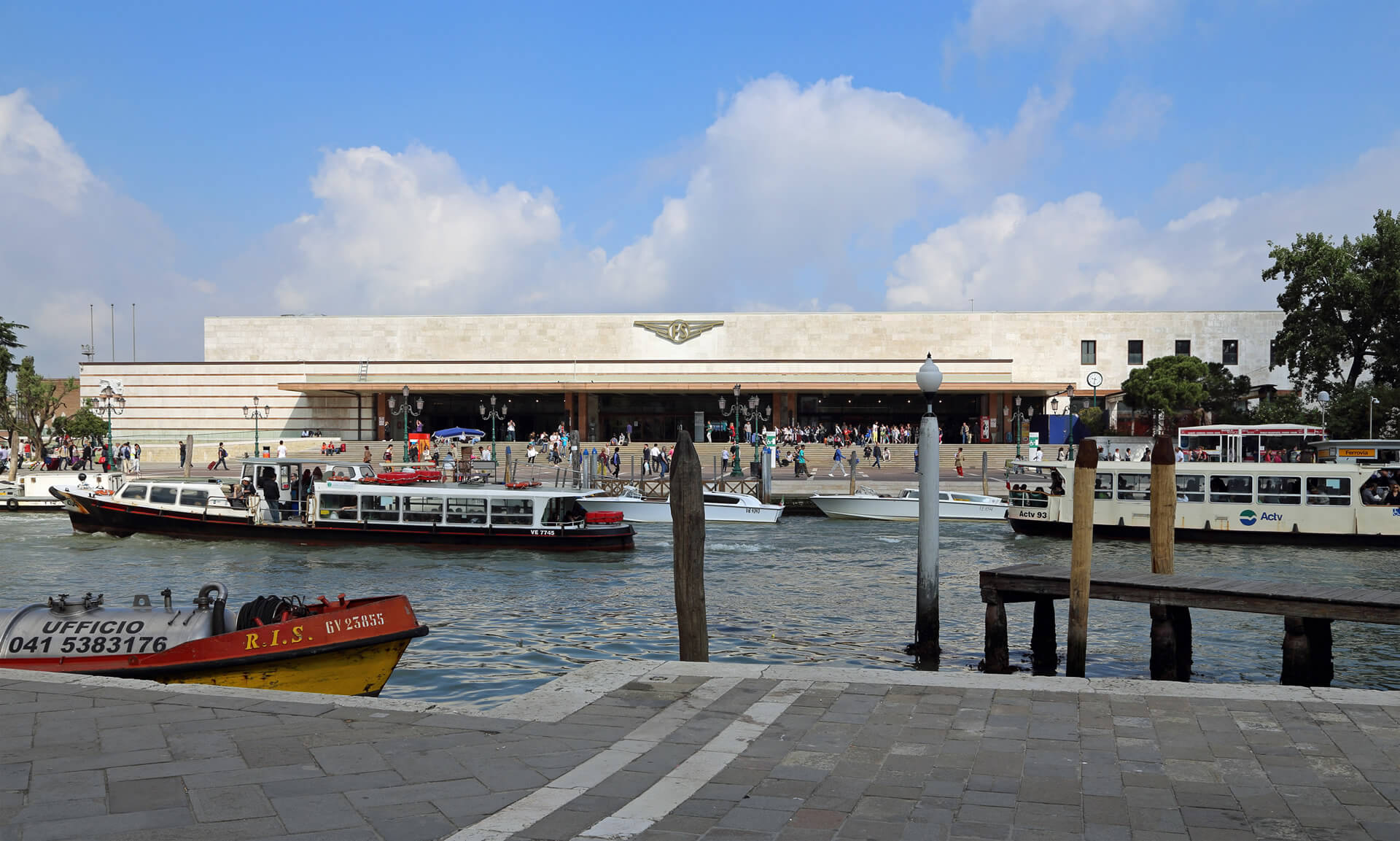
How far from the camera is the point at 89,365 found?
6931 centimetres

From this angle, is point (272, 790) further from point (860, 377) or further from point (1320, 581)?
point (860, 377)

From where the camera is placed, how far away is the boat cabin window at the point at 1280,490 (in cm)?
2848

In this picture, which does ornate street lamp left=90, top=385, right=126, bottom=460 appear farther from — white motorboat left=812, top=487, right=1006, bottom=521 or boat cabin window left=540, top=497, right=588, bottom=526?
white motorboat left=812, top=487, right=1006, bottom=521

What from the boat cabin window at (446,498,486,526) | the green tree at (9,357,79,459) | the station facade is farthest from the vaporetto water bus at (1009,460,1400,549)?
the green tree at (9,357,79,459)

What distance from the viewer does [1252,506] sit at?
28.7 m

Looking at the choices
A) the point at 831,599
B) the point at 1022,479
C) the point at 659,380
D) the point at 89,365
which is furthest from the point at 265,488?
the point at 89,365

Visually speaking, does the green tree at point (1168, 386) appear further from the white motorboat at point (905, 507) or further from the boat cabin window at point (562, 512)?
the boat cabin window at point (562, 512)

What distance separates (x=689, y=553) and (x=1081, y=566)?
4.46 m

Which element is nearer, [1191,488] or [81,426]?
[1191,488]

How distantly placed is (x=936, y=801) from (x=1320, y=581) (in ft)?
66.5

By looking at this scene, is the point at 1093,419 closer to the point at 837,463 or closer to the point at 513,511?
the point at 837,463

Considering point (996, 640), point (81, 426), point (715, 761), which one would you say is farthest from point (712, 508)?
point (81, 426)

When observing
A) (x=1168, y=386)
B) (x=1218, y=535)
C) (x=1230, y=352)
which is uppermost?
(x=1230, y=352)

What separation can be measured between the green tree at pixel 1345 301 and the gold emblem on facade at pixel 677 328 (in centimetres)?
3219
